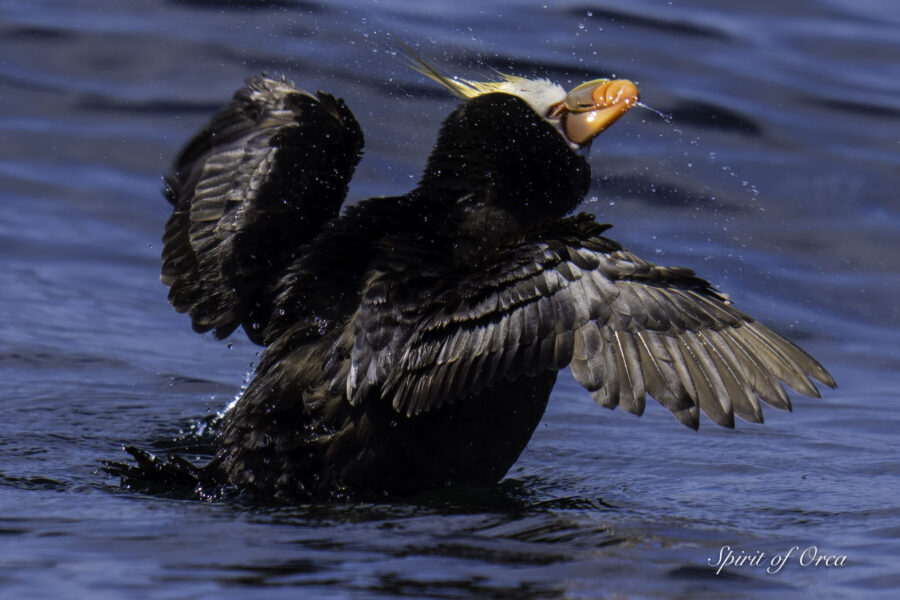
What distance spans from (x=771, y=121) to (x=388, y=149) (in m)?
2.38

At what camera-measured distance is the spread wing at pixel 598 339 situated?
3.75 meters

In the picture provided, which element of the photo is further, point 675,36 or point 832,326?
point 675,36

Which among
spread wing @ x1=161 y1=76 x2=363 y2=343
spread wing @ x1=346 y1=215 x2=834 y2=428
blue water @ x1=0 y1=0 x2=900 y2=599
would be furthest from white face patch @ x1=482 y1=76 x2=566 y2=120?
blue water @ x1=0 y1=0 x2=900 y2=599

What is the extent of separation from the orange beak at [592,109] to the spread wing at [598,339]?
68 centimetres

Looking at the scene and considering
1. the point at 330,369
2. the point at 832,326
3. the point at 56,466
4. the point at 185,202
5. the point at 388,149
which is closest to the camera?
the point at 330,369

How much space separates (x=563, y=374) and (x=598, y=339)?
2501mm

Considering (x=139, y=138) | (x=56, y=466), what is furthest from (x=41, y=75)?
(x=56, y=466)

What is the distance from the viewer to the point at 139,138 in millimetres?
8297

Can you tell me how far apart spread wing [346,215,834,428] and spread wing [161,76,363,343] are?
0.81 metres

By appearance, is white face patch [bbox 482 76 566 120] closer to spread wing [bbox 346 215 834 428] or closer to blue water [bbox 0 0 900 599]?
spread wing [bbox 346 215 834 428]

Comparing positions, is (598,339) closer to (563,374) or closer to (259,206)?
(259,206)

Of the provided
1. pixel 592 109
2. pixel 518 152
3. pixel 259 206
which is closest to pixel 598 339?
pixel 518 152

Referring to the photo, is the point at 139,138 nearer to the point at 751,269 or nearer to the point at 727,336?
the point at 751,269

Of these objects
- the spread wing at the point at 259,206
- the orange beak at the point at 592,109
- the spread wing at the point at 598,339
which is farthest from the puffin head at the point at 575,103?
the spread wing at the point at 598,339
